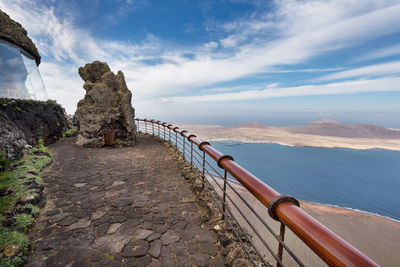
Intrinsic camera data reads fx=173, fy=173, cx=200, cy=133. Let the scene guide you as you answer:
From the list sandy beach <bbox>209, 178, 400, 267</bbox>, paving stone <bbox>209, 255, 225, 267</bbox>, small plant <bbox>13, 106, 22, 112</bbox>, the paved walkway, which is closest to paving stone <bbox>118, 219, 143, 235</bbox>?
the paved walkway

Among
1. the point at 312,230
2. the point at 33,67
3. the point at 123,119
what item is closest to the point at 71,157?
the point at 123,119

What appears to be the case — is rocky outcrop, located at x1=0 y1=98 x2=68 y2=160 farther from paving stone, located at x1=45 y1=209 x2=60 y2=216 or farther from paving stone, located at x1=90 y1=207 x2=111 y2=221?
paving stone, located at x1=90 y1=207 x2=111 y2=221

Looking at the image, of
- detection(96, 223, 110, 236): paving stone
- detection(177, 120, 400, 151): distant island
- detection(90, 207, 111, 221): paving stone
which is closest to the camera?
detection(96, 223, 110, 236): paving stone

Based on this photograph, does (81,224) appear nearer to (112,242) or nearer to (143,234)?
(112,242)

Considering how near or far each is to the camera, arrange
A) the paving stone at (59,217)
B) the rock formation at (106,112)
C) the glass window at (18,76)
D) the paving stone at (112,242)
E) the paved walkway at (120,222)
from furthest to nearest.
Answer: the glass window at (18,76) → the rock formation at (106,112) → the paving stone at (59,217) → the paving stone at (112,242) → the paved walkway at (120,222)

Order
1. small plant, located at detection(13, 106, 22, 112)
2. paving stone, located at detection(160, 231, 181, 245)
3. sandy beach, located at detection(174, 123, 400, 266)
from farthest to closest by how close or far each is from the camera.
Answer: sandy beach, located at detection(174, 123, 400, 266) < small plant, located at detection(13, 106, 22, 112) < paving stone, located at detection(160, 231, 181, 245)

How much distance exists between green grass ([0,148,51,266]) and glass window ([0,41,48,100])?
642cm

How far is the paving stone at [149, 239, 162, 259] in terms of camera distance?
2307 millimetres

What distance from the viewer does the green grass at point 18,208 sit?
7.16ft

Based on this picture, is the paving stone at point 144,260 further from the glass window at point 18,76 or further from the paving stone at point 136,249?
the glass window at point 18,76

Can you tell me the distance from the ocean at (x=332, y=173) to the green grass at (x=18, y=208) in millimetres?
65014

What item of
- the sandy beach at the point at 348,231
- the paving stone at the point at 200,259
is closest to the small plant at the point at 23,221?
the paving stone at the point at 200,259

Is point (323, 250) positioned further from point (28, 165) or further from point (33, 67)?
point (33, 67)

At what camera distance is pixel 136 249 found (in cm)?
238
